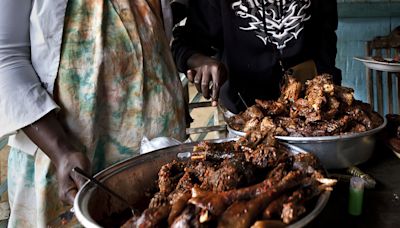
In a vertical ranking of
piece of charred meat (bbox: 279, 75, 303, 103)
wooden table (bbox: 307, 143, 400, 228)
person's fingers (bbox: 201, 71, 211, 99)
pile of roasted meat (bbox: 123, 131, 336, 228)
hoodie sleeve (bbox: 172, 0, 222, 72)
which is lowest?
wooden table (bbox: 307, 143, 400, 228)

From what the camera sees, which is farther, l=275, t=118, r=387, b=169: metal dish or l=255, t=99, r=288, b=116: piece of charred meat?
l=255, t=99, r=288, b=116: piece of charred meat

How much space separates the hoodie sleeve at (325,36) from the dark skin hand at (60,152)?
1.54 metres

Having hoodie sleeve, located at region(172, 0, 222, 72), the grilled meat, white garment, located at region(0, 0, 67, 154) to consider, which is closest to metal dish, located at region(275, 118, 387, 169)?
the grilled meat

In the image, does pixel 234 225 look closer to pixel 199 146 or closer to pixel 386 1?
pixel 199 146

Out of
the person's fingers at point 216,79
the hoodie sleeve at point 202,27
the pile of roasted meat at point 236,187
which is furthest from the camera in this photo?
the hoodie sleeve at point 202,27

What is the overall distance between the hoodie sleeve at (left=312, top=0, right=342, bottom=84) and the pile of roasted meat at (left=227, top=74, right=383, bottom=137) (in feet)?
2.75

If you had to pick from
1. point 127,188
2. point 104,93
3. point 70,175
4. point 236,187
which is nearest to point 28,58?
point 104,93

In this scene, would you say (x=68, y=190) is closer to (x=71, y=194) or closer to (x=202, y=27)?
(x=71, y=194)

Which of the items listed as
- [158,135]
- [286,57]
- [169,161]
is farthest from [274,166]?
[286,57]

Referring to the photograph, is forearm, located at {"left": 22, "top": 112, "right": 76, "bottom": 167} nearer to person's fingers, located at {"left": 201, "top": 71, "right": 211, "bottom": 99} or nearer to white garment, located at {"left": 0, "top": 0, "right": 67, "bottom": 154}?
white garment, located at {"left": 0, "top": 0, "right": 67, "bottom": 154}

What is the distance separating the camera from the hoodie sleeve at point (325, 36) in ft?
7.40

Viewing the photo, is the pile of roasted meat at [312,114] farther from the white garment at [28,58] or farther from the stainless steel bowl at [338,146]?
the white garment at [28,58]

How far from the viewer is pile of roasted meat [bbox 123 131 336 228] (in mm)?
799

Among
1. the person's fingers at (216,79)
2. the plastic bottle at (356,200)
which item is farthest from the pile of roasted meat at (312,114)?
the plastic bottle at (356,200)
